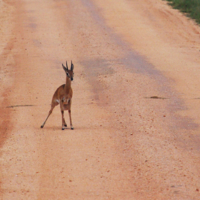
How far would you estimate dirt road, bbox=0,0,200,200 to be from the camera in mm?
9992

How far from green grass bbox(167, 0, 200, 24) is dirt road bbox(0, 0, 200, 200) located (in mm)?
941

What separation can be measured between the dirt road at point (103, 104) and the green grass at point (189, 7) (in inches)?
37.1

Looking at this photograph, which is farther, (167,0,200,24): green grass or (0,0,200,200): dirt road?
(167,0,200,24): green grass

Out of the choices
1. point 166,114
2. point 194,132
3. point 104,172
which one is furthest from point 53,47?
point 104,172

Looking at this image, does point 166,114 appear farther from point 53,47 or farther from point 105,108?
point 53,47

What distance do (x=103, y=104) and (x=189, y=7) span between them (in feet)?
63.9

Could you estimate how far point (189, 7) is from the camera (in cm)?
3353

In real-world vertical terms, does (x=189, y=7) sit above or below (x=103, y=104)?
below

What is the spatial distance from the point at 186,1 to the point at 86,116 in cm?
2152

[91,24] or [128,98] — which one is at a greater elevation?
[128,98]

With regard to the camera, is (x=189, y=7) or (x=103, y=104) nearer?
(x=103, y=104)

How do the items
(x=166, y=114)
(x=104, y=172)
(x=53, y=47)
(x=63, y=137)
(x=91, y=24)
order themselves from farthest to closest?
(x=91, y=24)
(x=53, y=47)
(x=166, y=114)
(x=63, y=137)
(x=104, y=172)

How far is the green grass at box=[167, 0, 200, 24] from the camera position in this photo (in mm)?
31719

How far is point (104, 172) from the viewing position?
10.4 metres
